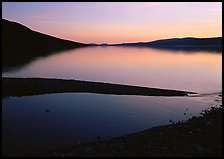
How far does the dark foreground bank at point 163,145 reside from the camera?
15.4 metres

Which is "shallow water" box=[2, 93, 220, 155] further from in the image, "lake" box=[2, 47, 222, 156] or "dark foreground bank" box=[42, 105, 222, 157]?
"dark foreground bank" box=[42, 105, 222, 157]

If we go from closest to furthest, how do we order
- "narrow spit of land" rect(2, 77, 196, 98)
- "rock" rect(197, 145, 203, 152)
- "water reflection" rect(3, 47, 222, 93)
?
1. "rock" rect(197, 145, 203, 152)
2. "narrow spit of land" rect(2, 77, 196, 98)
3. "water reflection" rect(3, 47, 222, 93)

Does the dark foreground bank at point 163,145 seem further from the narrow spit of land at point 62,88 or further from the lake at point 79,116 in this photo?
the narrow spit of land at point 62,88

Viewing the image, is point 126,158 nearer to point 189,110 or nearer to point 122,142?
point 122,142

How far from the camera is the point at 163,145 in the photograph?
1669cm

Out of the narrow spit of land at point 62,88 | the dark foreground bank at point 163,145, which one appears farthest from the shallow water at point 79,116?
the dark foreground bank at point 163,145

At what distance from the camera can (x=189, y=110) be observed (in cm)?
3106

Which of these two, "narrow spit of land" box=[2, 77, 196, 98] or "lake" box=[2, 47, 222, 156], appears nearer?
"lake" box=[2, 47, 222, 156]

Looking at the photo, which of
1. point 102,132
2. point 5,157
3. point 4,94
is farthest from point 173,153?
point 4,94

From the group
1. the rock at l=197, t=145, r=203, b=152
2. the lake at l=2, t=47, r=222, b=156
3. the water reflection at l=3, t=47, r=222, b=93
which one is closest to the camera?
the rock at l=197, t=145, r=203, b=152

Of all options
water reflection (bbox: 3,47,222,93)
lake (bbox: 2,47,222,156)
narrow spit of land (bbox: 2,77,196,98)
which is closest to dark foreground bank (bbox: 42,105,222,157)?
lake (bbox: 2,47,222,156)

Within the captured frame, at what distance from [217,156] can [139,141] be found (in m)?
4.65

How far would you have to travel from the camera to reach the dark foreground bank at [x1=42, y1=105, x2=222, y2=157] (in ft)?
50.4

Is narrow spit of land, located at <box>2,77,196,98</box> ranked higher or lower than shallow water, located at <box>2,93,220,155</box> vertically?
higher
